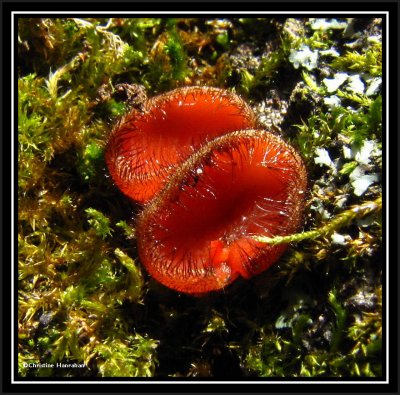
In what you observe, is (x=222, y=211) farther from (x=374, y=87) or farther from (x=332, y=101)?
(x=374, y=87)

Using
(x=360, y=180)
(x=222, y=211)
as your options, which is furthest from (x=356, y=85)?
(x=222, y=211)

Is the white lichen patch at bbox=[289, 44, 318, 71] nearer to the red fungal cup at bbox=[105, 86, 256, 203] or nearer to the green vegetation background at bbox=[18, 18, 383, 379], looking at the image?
the green vegetation background at bbox=[18, 18, 383, 379]

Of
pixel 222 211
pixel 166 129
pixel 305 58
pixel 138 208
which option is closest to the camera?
pixel 222 211

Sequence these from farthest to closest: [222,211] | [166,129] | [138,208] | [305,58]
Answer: [305,58]
[166,129]
[138,208]
[222,211]

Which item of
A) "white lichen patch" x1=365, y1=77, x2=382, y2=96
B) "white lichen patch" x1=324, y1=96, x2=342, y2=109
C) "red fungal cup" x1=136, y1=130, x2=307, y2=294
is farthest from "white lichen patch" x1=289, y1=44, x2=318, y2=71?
"red fungal cup" x1=136, y1=130, x2=307, y2=294
